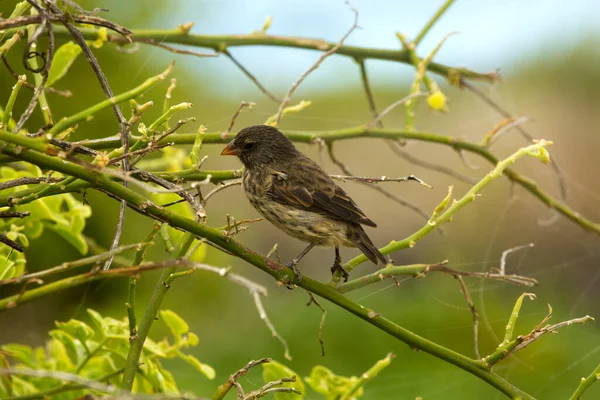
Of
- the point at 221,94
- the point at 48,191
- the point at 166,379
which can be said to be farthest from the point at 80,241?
the point at 221,94

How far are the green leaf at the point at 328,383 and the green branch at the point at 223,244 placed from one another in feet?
0.69

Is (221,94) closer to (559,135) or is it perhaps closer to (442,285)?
(442,285)

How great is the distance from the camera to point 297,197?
229cm

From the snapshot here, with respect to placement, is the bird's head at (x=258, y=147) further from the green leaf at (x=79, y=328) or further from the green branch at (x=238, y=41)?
the green leaf at (x=79, y=328)

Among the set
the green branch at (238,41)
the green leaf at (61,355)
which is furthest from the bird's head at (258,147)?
the green leaf at (61,355)

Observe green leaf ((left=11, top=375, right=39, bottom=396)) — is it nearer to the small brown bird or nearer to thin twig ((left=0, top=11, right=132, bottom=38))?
the small brown bird

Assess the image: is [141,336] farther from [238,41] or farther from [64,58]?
[238,41]

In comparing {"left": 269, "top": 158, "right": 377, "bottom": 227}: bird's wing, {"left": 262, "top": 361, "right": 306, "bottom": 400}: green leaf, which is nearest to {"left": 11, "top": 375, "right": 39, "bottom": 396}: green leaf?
{"left": 262, "top": 361, "right": 306, "bottom": 400}: green leaf

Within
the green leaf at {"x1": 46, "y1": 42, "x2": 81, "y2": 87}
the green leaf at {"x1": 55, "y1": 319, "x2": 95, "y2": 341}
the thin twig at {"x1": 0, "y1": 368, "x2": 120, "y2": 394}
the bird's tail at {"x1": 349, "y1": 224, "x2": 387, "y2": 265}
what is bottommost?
the green leaf at {"x1": 55, "y1": 319, "x2": 95, "y2": 341}

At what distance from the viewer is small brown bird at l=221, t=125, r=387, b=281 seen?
2.23 metres

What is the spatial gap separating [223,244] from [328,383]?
1.58 feet

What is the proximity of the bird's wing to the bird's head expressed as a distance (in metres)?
0.10

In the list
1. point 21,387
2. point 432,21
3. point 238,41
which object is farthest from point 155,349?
point 432,21

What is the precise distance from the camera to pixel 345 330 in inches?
191
